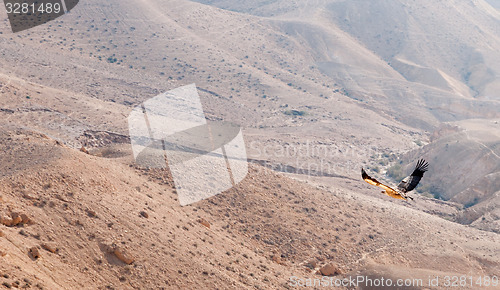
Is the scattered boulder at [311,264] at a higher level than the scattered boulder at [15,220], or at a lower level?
lower

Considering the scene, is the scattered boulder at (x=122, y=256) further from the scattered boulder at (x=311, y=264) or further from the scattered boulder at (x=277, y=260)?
the scattered boulder at (x=311, y=264)

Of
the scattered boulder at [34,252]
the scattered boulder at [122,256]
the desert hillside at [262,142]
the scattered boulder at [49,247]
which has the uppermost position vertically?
the scattered boulder at [34,252]

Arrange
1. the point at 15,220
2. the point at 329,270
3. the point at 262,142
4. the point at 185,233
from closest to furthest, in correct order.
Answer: the point at 15,220 → the point at 185,233 → the point at 329,270 → the point at 262,142

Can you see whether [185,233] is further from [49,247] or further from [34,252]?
[34,252]

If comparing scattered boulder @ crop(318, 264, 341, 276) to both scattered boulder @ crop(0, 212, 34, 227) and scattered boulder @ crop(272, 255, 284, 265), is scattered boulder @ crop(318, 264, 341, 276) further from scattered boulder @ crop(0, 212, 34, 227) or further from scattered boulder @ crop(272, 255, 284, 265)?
scattered boulder @ crop(0, 212, 34, 227)

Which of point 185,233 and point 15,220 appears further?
point 185,233

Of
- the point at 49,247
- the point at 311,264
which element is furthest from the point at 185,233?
the point at 311,264

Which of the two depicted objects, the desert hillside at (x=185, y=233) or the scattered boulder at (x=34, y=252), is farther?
the desert hillside at (x=185, y=233)

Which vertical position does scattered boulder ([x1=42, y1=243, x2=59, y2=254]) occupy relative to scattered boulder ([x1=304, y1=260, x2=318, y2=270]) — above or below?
above

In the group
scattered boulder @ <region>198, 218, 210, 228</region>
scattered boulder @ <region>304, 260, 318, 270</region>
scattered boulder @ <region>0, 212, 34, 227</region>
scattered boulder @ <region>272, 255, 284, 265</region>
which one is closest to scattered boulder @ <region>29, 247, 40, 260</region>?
scattered boulder @ <region>0, 212, 34, 227</region>

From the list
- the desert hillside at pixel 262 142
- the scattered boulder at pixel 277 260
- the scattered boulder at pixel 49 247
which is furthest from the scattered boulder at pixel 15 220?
the scattered boulder at pixel 277 260
